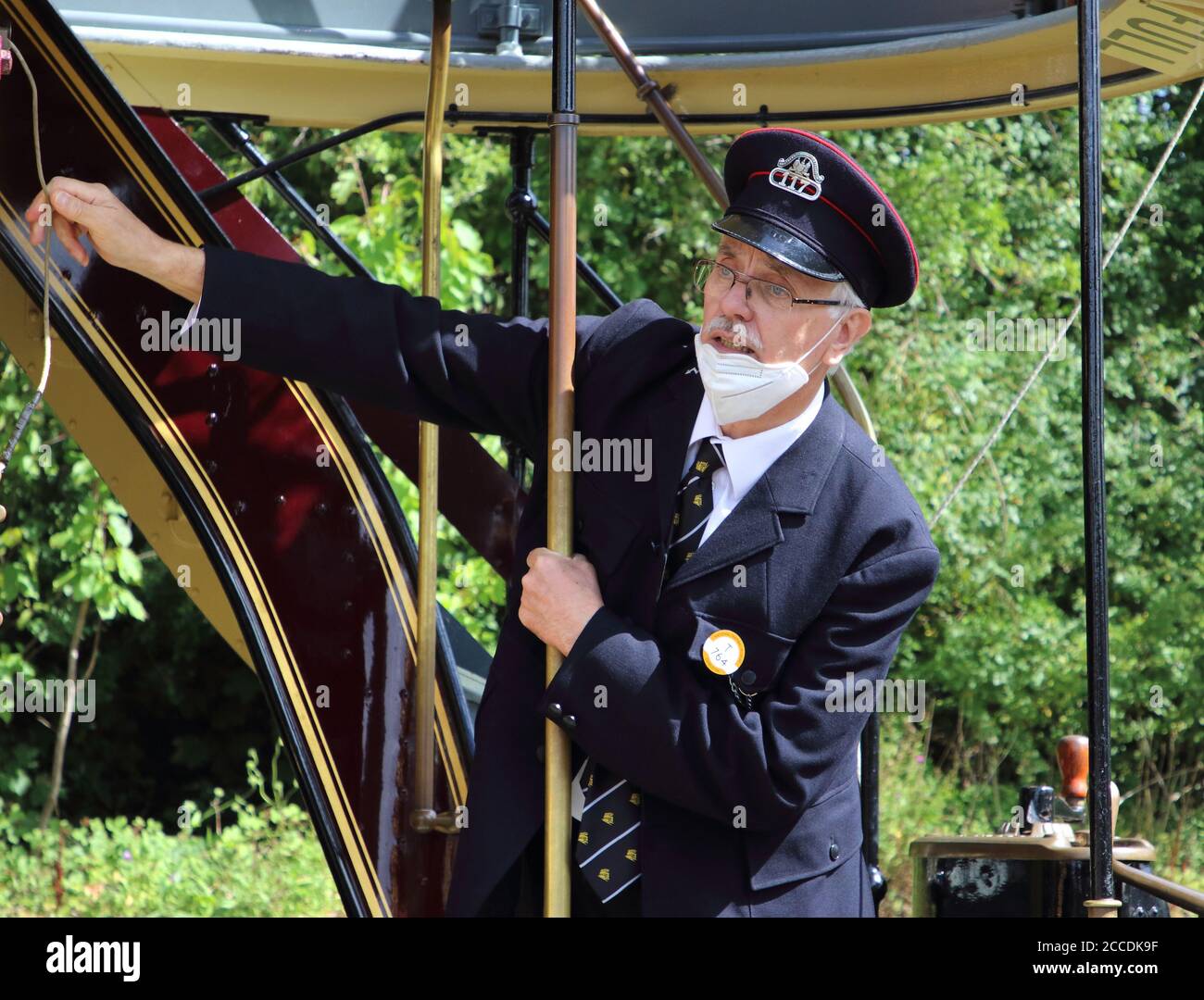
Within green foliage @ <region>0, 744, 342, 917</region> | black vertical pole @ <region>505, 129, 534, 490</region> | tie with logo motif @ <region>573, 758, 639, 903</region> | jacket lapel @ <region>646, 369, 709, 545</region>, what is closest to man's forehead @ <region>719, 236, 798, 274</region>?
jacket lapel @ <region>646, 369, 709, 545</region>

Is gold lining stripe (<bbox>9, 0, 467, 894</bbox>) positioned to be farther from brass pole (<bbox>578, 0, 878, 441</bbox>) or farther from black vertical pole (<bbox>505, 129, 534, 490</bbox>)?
brass pole (<bbox>578, 0, 878, 441</bbox>)

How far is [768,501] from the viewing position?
2.43 m

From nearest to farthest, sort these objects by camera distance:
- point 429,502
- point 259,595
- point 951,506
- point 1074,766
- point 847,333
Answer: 1. point 847,333
2. point 429,502
3. point 259,595
4. point 1074,766
5. point 951,506

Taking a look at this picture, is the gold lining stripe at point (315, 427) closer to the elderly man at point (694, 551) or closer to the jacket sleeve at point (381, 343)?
the elderly man at point (694, 551)

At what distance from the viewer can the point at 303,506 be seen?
3.12 metres

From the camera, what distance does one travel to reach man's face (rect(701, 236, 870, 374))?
2402 millimetres

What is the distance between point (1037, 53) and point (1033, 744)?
7092mm

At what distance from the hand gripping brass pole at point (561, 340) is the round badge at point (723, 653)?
0.69ft

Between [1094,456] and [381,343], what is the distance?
103cm

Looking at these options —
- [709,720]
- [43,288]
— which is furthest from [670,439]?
[43,288]

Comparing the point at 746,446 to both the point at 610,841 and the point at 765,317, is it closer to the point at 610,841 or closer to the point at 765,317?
the point at 765,317

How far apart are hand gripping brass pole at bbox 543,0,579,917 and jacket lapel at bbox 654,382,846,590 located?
19 cm

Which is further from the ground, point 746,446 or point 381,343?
point 381,343

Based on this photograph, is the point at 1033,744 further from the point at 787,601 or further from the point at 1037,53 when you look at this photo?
the point at 787,601
